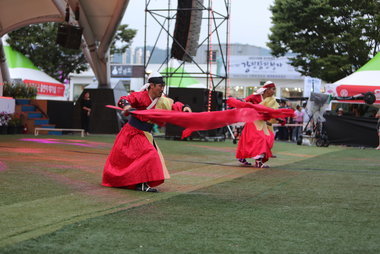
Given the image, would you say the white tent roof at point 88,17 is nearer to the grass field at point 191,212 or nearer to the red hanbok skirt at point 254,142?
the red hanbok skirt at point 254,142

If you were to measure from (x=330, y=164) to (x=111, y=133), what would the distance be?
43.0 feet

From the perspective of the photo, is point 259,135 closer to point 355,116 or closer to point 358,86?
point 358,86

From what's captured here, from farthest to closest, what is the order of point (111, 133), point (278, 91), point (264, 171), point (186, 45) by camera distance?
point (278, 91) < point (111, 133) < point (186, 45) < point (264, 171)

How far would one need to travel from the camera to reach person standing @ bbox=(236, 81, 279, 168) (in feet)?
39.3

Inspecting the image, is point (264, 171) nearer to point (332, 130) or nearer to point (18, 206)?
point (18, 206)

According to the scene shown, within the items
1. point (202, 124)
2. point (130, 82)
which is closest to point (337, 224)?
point (202, 124)

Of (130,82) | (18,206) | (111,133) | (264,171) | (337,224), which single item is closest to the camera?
(337,224)

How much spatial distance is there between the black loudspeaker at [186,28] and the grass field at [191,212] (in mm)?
12762

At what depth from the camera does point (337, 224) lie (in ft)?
18.6

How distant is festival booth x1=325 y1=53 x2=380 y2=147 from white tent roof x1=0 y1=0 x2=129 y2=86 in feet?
30.0

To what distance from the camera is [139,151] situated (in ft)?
25.7

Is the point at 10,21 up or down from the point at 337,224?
up

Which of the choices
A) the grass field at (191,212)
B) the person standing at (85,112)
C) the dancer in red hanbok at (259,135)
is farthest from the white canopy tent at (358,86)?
the grass field at (191,212)

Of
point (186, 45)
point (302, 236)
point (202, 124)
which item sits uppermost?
point (186, 45)
